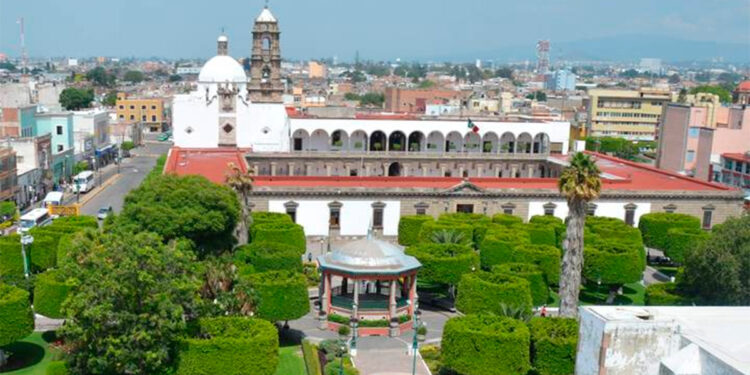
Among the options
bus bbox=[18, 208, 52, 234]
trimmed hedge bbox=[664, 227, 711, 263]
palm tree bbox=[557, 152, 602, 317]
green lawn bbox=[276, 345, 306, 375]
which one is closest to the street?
bus bbox=[18, 208, 52, 234]

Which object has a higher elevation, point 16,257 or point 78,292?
point 78,292

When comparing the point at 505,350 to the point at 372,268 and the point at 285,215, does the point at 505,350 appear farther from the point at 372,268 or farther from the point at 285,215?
the point at 285,215

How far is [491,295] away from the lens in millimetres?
38312

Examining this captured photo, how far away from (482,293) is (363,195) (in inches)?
965

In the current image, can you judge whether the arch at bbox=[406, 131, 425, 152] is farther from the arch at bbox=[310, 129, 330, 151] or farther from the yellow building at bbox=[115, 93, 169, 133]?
the yellow building at bbox=[115, 93, 169, 133]

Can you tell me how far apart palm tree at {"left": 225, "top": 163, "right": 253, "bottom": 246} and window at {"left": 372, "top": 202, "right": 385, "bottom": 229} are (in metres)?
12.8

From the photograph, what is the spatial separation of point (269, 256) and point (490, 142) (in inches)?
2050

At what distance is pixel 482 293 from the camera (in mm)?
38531

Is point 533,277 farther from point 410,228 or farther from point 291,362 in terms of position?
point 410,228

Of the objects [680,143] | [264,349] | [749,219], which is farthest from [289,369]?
[680,143]

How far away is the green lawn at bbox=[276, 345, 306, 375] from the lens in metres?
34.4

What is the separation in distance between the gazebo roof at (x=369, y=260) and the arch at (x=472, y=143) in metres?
51.2

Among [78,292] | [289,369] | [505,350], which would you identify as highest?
[78,292]

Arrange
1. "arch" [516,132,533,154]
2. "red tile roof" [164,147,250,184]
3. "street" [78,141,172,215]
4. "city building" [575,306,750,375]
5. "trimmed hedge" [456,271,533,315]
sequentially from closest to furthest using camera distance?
"city building" [575,306,750,375]
"trimmed hedge" [456,271,533,315]
"red tile roof" [164,147,250,184]
"street" [78,141,172,215]
"arch" [516,132,533,154]
